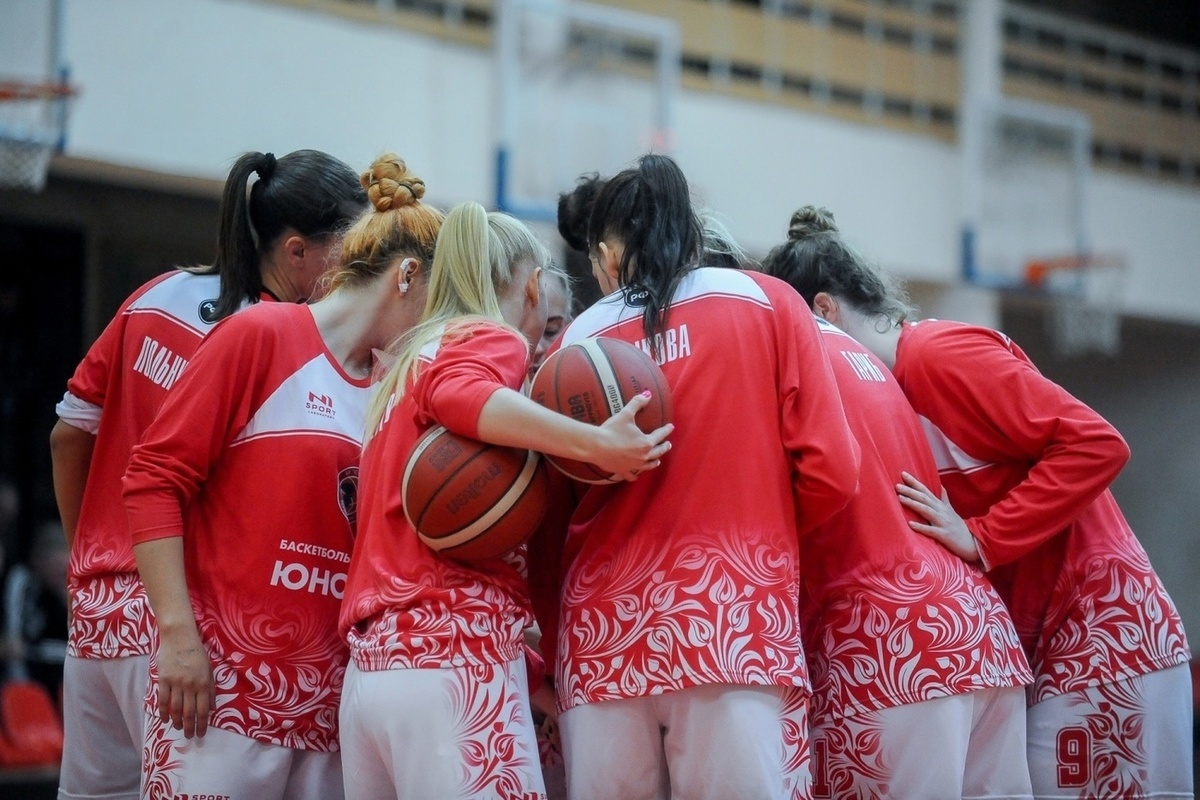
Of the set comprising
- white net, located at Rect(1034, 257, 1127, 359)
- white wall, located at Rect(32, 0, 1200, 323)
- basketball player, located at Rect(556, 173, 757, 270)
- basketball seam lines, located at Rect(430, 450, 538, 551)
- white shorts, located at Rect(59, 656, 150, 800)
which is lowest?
white shorts, located at Rect(59, 656, 150, 800)

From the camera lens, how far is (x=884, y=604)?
2941 millimetres

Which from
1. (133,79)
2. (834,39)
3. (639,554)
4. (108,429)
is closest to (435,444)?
(639,554)

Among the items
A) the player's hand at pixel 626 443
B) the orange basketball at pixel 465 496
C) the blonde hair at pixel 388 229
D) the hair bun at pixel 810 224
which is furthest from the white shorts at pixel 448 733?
the hair bun at pixel 810 224

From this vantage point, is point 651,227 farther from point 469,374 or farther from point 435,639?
point 435,639

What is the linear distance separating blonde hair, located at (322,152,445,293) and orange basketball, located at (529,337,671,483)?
567 millimetres

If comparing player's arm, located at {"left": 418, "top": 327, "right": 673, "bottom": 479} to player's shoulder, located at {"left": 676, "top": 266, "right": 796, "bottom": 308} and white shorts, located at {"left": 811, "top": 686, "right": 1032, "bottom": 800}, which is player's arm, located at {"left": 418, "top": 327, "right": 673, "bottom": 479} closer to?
player's shoulder, located at {"left": 676, "top": 266, "right": 796, "bottom": 308}

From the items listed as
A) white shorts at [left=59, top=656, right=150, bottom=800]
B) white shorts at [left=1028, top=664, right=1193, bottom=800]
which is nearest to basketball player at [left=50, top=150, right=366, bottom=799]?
white shorts at [left=59, top=656, right=150, bottom=800]

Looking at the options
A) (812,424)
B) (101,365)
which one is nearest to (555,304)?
(812,424)

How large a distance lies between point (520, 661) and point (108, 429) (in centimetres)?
131

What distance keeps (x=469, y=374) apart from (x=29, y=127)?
659 centimetres

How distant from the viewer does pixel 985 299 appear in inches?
484

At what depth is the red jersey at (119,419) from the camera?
10.0 feet

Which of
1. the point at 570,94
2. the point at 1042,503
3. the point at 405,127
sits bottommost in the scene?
the point at 1042,503

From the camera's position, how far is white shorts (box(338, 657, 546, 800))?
2.44 metres
